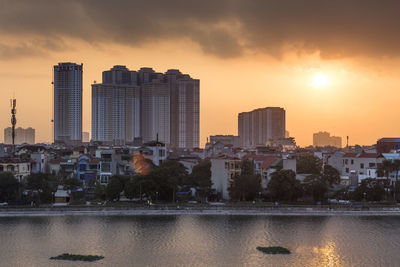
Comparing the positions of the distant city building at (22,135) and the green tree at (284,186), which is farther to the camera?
the distant city building at (22,135)

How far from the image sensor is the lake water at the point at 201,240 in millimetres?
22156

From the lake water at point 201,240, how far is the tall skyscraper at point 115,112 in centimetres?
8672

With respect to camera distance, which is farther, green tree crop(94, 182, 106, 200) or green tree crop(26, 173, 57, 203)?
green tree crop(94, 182, 106, 200)

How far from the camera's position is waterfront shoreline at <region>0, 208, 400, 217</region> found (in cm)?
3331

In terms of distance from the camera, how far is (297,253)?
76.4ft

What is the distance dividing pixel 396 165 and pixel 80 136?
87504 mm

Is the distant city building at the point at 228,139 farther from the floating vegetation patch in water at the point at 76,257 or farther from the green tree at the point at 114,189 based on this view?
the floating vegetation patch in water at the point at 76,257

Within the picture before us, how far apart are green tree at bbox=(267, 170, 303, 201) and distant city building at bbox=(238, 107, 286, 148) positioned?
86073mm

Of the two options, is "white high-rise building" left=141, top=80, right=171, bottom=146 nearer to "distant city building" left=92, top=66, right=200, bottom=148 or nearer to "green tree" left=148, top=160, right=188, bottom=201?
"distant city building" left=92, top=66, right=200, bottom=148

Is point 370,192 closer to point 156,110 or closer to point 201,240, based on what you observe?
point 201,240

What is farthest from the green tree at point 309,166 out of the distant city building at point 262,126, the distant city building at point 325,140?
the distant city building at point 325,140

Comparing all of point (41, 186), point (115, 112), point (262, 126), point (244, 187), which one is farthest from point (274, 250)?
point (262, 126)

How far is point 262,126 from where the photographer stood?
131m

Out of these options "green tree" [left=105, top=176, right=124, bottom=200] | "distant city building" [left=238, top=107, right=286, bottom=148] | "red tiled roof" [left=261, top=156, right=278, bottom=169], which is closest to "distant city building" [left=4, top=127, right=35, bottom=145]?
"distant city building" [left=238, top=107, right=286, bottom=148]
